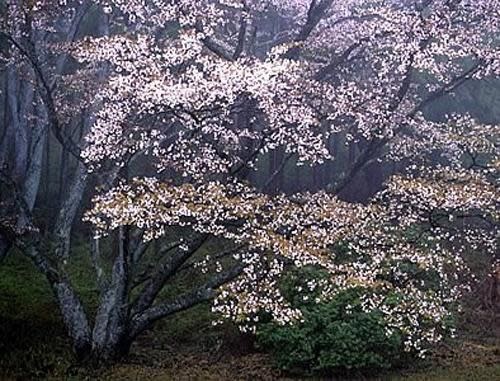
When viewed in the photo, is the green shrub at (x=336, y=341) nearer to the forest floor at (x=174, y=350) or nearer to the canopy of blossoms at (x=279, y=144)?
the forest floor at (x=174, y=350)

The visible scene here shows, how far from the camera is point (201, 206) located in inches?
382

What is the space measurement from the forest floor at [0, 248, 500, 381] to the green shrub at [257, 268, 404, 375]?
0.31m

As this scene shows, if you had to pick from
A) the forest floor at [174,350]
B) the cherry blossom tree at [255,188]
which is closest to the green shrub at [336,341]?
the forest floor at [174,350]

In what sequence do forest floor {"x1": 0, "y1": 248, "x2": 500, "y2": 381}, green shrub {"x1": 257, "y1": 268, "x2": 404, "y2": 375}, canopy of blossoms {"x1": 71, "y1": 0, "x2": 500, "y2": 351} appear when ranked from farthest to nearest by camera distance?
1. green shrub {"x1": 257, "y1": 268, "x2": 404, "y2": 375}
2. forest floor {"x1": 0, "y1": 248, "x2": 500, "y2": 381}
3. canopy of blossoms {"x1": 71, "y1": 0, "x2": 500, "y2": 351}

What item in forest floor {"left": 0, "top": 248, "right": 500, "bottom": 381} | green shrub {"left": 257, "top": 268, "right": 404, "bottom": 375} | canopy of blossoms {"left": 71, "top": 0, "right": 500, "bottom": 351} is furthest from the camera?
green shrub {"left": 257, "top": 268, "right": 404, "bottom": 375}

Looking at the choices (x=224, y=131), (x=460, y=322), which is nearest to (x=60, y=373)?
(x=224, y=131)

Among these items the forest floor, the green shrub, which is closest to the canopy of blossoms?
the green shrub

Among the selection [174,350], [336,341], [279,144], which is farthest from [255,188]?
[174,350]

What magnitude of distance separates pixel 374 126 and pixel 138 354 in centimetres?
618

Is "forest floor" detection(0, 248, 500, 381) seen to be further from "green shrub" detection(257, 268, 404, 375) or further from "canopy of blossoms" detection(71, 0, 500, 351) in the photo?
"canopy of blossoms" detection(71, 0, 500, 351)

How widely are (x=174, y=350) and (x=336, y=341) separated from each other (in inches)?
144

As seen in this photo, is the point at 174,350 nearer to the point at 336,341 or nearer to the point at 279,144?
the point at 336,341

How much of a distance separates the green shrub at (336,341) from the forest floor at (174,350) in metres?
0.31

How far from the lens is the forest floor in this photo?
11570mm
